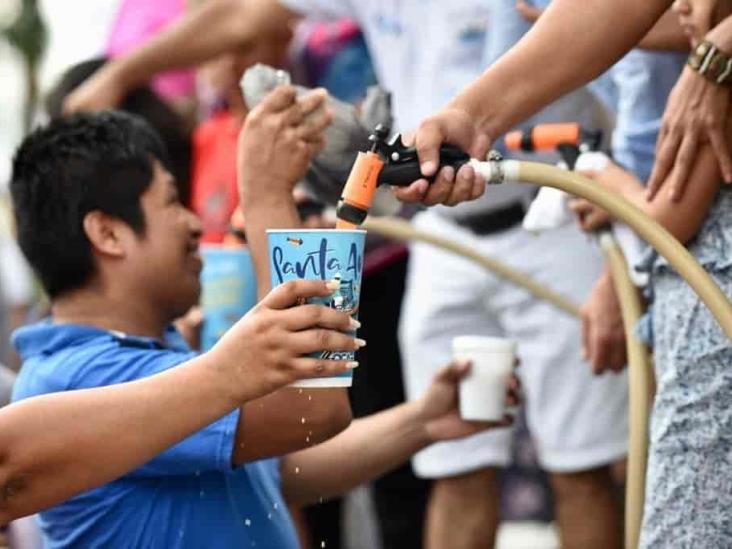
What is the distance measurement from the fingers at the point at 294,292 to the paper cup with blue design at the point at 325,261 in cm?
3

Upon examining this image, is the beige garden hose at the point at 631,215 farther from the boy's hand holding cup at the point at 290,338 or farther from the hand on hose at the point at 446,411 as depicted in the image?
the hand on hose at the point at 446,411

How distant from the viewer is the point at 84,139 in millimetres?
3584

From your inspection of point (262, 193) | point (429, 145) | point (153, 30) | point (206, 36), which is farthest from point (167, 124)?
point (429, 145)

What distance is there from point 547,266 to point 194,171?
5.44ft

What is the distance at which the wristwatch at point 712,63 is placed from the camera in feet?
9.38

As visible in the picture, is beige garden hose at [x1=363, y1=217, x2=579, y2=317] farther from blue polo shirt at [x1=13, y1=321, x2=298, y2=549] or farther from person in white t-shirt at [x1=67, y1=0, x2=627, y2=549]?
blue polo shirt at [x1=13, y1=321, x2=298, y2=549]

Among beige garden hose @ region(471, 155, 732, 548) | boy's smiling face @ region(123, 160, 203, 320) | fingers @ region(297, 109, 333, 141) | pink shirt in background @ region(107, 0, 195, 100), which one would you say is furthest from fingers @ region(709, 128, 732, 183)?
pink shirt in background @ region(107, 0, 195, 100)

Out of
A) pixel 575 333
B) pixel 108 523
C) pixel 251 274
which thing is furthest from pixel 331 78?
pixel 108 523

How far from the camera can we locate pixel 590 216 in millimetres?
3541

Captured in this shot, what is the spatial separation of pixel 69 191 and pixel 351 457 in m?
0.85

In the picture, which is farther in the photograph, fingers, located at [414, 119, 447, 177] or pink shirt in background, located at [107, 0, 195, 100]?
pink shirt in background, located at [107, 0, 195, 100]

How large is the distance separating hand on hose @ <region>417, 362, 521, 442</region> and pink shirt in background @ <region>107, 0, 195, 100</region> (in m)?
2.80

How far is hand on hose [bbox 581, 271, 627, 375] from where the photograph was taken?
12.7ft

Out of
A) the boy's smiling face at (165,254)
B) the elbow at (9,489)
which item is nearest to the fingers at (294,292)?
the elbow at (9,489)
